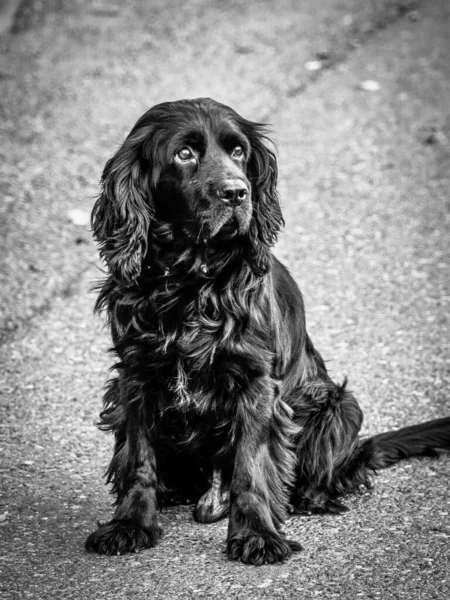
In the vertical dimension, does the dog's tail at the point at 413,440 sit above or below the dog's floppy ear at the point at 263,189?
below

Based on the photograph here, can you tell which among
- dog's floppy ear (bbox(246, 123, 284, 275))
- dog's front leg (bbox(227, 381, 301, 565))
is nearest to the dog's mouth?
dog's floppy ear (bbox(246, 123, 284, 275))

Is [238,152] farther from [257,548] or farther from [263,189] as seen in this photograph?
[257,548]

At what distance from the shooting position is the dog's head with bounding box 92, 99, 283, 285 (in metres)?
3.72

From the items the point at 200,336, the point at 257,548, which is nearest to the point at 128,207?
the point at 200,336

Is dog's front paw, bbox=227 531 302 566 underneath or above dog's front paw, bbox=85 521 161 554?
above

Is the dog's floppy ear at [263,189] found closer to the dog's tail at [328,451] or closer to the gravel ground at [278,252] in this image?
the dog's tail at [328,451]

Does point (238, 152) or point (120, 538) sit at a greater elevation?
point (238, 152)

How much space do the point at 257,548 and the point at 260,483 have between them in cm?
26

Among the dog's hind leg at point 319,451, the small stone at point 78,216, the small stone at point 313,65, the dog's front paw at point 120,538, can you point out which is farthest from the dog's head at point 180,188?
the small stone at point 313,65

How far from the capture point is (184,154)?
3.81 metres

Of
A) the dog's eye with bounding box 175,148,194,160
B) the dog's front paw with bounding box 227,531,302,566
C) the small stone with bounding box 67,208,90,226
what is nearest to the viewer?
the dog's front paw with bounding box 227,531,302,566

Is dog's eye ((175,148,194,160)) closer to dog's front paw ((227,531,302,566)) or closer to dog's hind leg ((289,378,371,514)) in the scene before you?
dog's hind leg ((289,378,371,514))

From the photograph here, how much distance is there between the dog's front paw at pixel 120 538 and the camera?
12.0ft

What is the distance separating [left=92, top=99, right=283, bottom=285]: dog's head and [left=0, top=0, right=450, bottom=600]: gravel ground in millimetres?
1198
